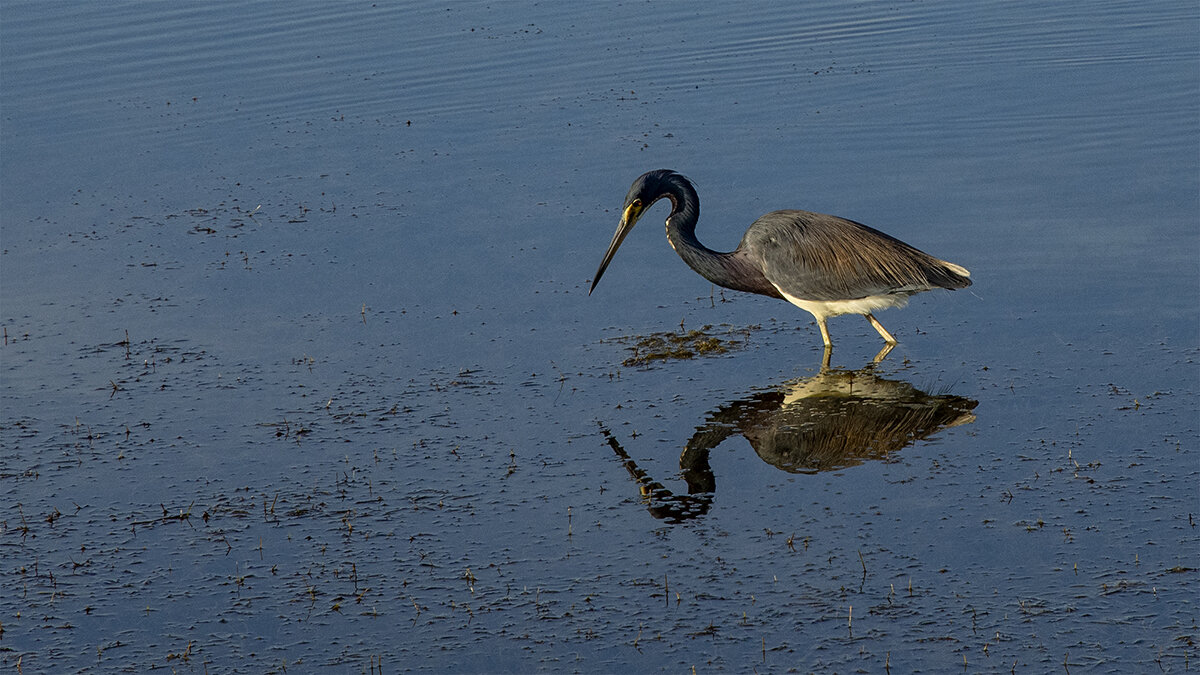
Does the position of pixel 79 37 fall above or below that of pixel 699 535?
above

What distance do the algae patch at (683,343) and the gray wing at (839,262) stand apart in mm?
616

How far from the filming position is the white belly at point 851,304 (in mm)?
10922

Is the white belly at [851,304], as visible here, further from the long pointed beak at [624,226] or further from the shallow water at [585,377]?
the long pointed beak at [624,226]

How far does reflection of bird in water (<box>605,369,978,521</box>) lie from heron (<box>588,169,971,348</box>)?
1.97 feet

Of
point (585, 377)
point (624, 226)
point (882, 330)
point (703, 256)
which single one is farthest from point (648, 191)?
point (882, 330)

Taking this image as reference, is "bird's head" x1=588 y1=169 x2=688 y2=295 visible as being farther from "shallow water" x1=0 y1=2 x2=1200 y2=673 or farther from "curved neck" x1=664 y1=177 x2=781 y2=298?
"shallow water" x1=0 y1=2 x2=1200 y2=673

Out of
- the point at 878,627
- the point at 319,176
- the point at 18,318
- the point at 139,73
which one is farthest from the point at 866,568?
the point at 139,73

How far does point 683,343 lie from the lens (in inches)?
445

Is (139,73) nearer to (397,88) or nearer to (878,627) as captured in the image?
(397,88)

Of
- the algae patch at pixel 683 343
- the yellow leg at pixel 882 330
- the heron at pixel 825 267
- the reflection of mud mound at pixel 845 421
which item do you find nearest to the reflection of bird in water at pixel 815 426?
the reflection of mud mound at pixel 845 421

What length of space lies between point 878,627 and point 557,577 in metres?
1.73

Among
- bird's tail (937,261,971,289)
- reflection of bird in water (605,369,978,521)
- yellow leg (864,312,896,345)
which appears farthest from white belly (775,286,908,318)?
reflection of bird in water (605,369,978,521)

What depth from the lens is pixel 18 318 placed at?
12.3 meters

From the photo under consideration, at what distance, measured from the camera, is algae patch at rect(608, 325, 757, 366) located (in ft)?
36.3
